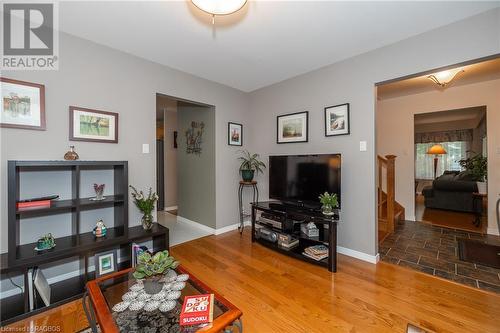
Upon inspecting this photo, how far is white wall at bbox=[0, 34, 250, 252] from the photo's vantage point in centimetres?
198

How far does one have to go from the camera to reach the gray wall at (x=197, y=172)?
3.63m

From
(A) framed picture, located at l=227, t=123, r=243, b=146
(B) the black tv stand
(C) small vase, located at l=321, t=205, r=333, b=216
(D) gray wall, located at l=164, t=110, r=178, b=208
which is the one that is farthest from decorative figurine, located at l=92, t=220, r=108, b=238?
(D) gray wall, located at l=164, t=110, r=178, b=208

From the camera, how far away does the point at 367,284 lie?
213cm

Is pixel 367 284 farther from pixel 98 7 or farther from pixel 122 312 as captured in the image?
pixel 98 7

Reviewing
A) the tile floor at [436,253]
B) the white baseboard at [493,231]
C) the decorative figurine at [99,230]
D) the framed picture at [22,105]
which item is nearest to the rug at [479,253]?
the tile floor at [436,253]

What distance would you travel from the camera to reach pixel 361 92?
2666 millimetres

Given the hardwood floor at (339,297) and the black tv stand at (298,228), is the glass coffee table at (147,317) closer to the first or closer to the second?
the hardwood floor at (339,297)

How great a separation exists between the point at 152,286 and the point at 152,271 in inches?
3.3

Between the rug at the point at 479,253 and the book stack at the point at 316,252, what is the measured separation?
170cm

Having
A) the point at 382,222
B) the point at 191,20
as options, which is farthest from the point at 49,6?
the point at 382,222

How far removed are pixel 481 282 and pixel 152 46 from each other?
14.0 ft

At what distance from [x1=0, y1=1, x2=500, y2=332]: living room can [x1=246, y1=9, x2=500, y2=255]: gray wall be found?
1cm

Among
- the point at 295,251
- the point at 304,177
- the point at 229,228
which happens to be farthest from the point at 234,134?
the point at 295,251

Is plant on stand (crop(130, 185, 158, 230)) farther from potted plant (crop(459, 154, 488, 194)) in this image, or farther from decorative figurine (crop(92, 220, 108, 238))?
potted plant (crop(459, 154, 488, 194))
